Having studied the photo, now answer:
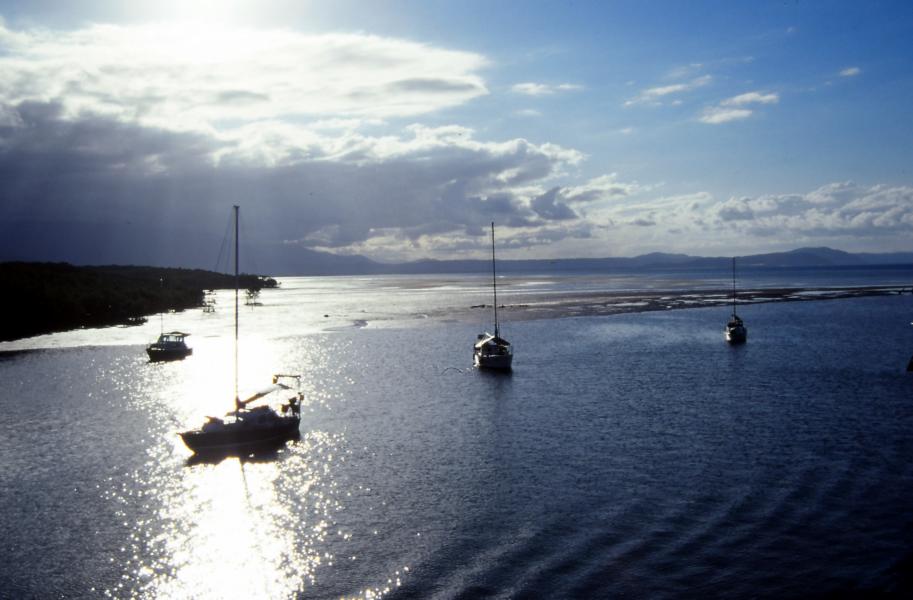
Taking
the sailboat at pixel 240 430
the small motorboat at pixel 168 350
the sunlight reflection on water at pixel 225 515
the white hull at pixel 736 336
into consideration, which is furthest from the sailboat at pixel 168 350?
the white hull at pixel 736 336

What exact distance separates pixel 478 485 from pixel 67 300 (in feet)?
395

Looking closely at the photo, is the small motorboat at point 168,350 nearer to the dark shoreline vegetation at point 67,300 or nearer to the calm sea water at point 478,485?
the calm sea water at point 478,485

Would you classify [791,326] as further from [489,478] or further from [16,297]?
[16,297]

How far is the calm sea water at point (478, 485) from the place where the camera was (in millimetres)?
26172

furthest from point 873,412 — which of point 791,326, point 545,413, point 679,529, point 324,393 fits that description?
point 791,326

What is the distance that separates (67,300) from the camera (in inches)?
5207

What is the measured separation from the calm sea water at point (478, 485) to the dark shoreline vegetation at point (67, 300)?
163 ft

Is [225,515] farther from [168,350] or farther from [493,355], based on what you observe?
[168,350]

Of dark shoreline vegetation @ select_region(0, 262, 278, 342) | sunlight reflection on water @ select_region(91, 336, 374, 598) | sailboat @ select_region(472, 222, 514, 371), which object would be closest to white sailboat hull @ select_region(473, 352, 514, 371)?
sailboat @ select_region(472, 222, 514, 371)

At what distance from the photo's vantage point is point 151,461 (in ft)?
141

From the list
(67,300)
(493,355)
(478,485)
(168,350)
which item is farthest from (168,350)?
(478,485)

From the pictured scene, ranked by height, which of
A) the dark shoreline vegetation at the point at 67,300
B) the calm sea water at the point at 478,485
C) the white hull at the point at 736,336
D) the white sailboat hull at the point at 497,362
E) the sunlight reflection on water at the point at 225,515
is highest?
the dark shoreline vegetation at the point at 67,300

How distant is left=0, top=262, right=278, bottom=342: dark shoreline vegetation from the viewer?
12050cm

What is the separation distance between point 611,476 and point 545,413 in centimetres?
1722
